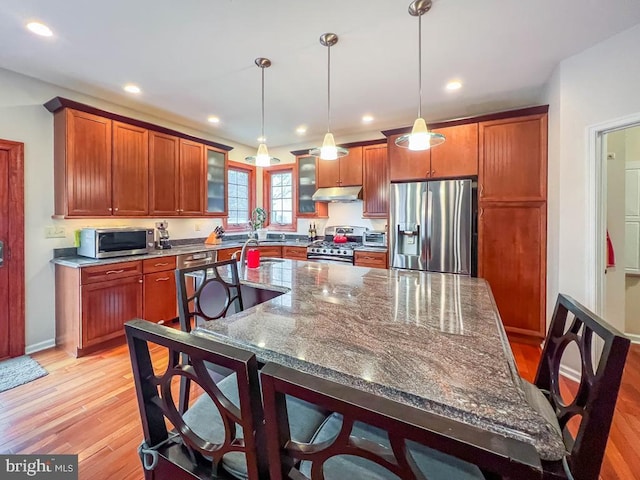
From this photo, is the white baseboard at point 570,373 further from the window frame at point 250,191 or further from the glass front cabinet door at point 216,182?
the window frame at point 250,191

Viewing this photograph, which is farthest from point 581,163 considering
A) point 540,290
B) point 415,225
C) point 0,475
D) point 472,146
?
point 0,475

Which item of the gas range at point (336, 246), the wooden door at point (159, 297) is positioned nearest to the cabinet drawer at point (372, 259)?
the gas range at point (336, 246)

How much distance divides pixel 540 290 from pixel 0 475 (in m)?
4.27

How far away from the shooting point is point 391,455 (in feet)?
1.74

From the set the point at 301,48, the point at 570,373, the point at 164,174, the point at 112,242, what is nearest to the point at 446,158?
the point at 301,48

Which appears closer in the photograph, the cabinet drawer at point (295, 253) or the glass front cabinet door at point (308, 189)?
the cabinet drawer at point (295, 253)

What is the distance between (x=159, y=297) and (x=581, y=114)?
4481 mm

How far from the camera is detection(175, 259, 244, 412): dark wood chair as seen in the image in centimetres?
169

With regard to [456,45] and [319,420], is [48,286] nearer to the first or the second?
[319,420]

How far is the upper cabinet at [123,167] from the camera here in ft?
9.62

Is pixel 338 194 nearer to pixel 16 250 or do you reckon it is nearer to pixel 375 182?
pixel 375 182

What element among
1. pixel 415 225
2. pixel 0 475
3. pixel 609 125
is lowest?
pixel 0 475

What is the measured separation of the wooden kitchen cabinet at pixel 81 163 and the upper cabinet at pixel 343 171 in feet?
9.00

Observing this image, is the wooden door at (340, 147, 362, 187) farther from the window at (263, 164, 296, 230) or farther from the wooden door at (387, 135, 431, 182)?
the window at (263, 164, 296, 230)
